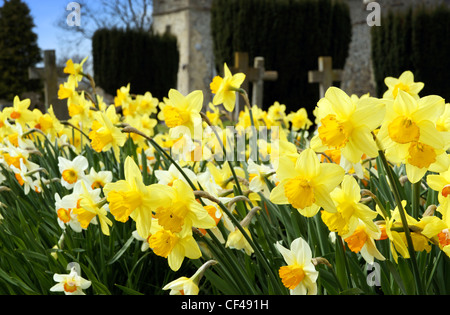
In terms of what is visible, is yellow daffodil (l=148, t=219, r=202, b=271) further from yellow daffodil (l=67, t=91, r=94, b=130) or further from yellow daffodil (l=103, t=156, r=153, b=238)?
yellow daffodil (l=67, t=91, r=94, b=130)

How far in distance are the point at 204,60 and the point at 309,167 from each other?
20811mm

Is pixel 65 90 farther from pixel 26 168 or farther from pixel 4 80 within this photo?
pixel 4 80

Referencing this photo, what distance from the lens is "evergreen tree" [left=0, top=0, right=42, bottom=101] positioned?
13.5 m

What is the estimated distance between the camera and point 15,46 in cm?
1367

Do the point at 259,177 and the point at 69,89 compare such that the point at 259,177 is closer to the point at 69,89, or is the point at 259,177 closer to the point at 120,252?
the point at 120,252

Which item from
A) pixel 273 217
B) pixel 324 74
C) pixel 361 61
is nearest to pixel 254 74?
pixel 324 74

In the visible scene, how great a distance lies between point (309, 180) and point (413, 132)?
0.20m

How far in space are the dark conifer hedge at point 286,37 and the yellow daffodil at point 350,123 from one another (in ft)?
25.1

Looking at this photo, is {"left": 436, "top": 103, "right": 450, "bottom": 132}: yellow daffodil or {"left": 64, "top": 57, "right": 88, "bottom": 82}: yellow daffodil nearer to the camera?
{"left": 436, "top": 103, "right": 450, "bottom": 132}: yellow daffodil

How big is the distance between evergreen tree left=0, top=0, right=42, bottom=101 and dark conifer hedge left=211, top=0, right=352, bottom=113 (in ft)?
22.5

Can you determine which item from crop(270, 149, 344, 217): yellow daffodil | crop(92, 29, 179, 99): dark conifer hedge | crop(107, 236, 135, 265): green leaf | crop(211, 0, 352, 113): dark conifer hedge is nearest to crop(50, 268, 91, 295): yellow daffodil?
crop(107, 236, 135, 265): green leaf

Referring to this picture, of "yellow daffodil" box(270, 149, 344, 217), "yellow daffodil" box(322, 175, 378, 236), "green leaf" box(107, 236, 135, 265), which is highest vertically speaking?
"yellow daffodil" box(270, 149, 344, 217)

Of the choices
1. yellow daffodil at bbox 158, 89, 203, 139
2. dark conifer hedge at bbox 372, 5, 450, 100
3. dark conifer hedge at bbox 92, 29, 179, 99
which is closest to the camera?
yellow daffodil at bbox 158, 89, 203, 139
